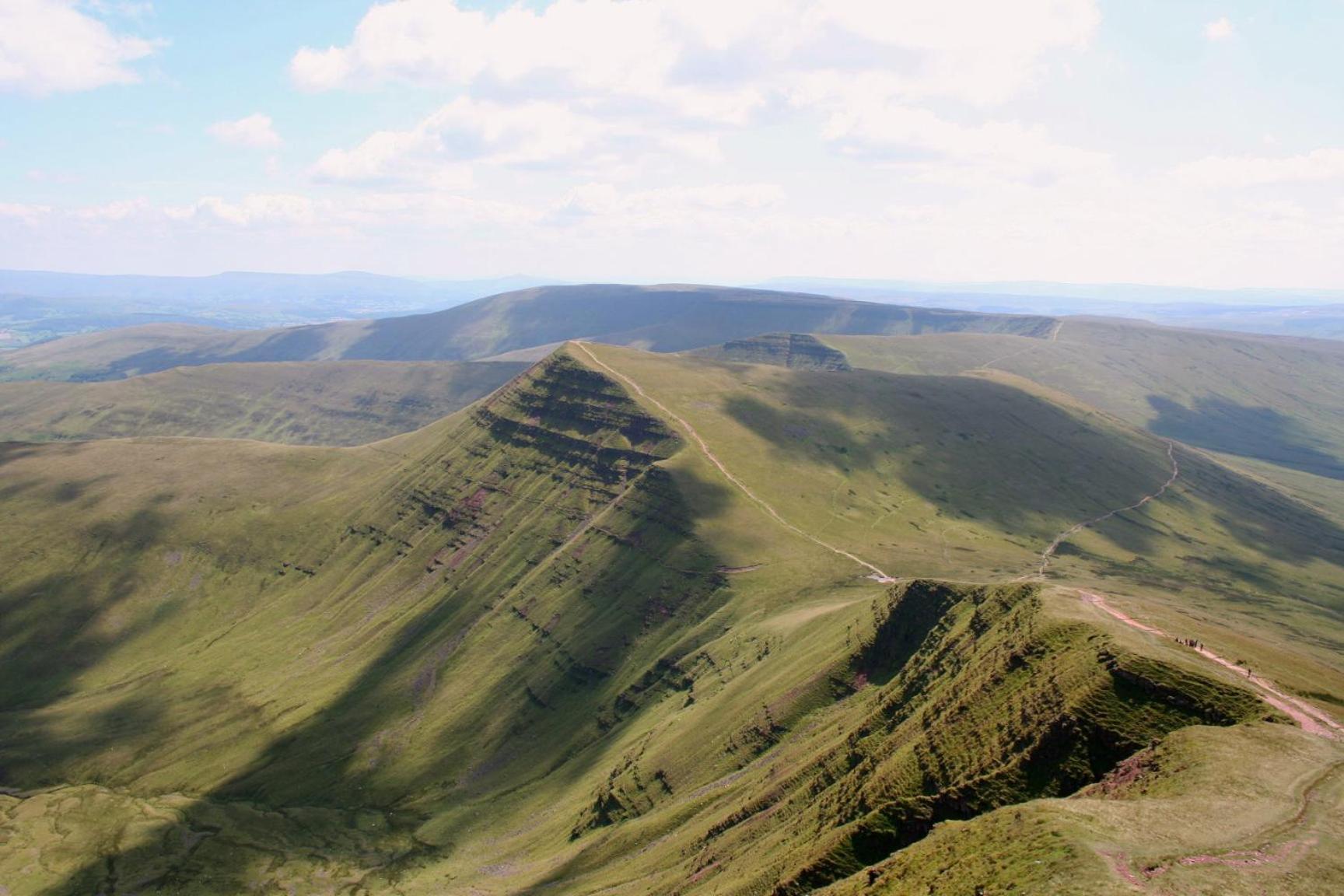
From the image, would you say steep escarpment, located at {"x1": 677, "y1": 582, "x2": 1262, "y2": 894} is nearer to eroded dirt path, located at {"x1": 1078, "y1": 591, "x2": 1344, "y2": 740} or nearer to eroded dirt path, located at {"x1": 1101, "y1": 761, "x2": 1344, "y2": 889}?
eroded dirt path, located at {"x1": 1078, "y1": 591, "x2": 1344, "y2": 740}

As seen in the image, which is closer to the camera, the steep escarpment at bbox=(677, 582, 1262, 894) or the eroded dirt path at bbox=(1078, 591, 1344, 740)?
the eroded dirt path at bbox=(1078, 591, 1344, 740)

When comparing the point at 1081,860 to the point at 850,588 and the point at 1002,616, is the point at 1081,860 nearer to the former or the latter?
the point at 1002,616

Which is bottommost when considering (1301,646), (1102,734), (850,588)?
(1301,646)

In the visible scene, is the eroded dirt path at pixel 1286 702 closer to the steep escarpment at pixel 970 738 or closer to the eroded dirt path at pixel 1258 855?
the steep escarpment at pixel 970 738

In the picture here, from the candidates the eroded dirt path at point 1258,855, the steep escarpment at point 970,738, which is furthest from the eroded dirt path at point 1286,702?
the eroded dirt path at point 1258,855

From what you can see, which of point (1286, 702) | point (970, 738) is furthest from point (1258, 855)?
point (970, 738)

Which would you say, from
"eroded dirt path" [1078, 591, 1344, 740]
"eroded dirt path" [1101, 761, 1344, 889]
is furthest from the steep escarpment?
"eroded dirt path" [1101, 761, 1344, 889]

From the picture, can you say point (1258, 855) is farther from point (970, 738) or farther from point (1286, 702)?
point (970, 738)

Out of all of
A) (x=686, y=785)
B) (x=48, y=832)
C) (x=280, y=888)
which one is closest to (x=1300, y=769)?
(x=686, y=785)
